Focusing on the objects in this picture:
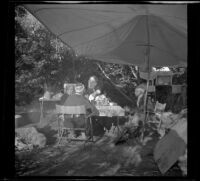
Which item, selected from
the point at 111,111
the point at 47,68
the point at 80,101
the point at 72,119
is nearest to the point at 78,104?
the point at 80,101

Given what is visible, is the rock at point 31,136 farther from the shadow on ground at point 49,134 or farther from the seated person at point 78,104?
the seated person at point 78,104

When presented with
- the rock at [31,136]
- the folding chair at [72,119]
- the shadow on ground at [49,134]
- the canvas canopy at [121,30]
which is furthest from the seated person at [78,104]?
the canvas canopy at [121,30]

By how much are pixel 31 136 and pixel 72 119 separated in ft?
2.55

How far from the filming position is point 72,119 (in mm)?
5512

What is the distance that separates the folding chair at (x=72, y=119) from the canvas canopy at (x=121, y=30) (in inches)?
39.1

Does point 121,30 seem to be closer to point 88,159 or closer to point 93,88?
point 93,88

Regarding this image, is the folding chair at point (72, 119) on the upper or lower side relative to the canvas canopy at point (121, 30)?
lower

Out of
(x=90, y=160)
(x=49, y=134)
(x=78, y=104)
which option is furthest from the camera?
(x=78, y=104)

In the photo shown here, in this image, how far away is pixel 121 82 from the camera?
5.28 m

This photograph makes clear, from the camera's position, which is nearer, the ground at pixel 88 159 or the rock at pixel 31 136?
the ground at pixel 88 159

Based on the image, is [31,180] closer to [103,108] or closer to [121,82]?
[103,108]

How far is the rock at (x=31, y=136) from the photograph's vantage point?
5.09m
